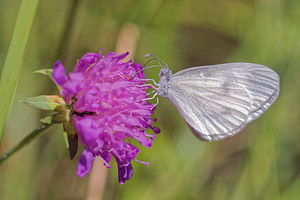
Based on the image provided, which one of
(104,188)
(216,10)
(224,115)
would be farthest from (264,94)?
(216,10)

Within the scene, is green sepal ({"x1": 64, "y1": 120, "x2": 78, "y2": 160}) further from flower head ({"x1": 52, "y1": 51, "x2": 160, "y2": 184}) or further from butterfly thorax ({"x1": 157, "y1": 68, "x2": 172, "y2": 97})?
butterfly thorax ({"x1": 157, "y1": 68, "x2": 172, "y2": 97})

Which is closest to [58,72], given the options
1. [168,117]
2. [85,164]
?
[85,164]

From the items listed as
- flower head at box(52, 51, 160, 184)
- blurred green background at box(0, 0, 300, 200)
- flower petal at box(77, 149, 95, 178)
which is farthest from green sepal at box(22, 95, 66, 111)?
blurred green background at box(0, 0, 300, 200)

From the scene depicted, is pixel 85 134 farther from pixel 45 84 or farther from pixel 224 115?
pixel 45 84

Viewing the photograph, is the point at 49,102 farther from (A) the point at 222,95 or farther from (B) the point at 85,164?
(A) the point at 222,95

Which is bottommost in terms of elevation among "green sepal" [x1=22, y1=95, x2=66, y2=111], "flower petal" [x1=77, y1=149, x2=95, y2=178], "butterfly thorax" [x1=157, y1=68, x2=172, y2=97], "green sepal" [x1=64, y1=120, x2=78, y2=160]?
"flower petal" [x1=77, y1=149, x2=95, y2=178]

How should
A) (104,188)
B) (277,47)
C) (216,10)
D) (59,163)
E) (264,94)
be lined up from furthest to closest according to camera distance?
(216,10)
(277,47)
(59,163)
(104,188)
(264,94)
